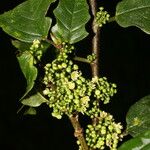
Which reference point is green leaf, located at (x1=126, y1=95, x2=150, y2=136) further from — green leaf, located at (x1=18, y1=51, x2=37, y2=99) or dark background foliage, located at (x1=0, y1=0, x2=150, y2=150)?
dark background foliage, located at (x1=0, y1=0, x2=150, y2=150)

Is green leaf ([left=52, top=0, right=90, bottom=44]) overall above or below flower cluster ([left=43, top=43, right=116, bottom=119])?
above

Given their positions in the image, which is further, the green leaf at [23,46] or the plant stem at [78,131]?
the green leaf at [23,46]

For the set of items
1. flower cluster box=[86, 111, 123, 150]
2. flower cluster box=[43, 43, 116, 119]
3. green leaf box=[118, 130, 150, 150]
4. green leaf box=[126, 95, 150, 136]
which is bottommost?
green leaf box=[126, 95, 150, 136]

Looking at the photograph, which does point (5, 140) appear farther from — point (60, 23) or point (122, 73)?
point (60, 23)

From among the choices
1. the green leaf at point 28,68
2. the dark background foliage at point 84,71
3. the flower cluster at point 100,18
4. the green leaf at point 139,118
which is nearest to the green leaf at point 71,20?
the flower cluster at point 100,18

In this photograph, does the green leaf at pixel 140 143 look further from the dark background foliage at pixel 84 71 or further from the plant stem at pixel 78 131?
the dark background foliage at pixel 84 71

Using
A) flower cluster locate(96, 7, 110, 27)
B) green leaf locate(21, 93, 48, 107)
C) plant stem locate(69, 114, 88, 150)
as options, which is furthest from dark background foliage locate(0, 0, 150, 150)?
plant stem locate(69, 114, 88, 150)

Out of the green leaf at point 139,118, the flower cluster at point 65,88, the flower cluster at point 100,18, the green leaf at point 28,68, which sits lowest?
the green leaf at point 139,118
